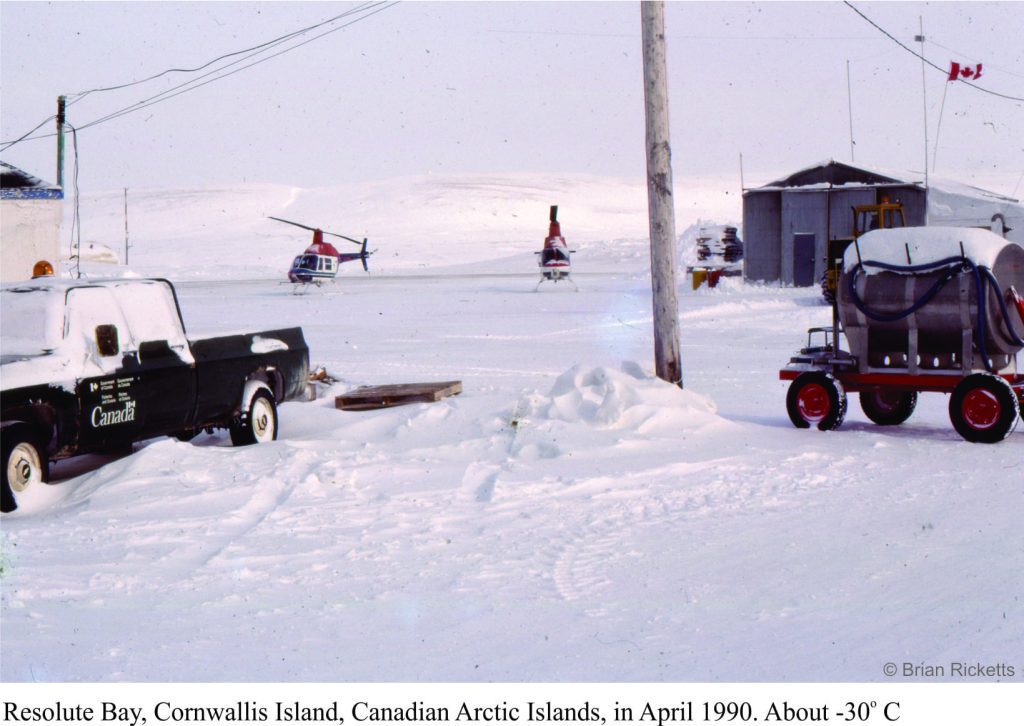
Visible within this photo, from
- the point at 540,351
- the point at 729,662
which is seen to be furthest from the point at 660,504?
the point at 540,351

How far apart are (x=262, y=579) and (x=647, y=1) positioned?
29.4ft

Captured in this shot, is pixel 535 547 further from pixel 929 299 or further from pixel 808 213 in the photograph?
pixel 808 213

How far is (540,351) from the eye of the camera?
73.0 feet

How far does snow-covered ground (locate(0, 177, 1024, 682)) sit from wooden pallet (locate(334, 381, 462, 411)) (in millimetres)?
482

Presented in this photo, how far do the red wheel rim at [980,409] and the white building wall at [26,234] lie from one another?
791 inches

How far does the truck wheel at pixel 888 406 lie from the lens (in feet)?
44.8

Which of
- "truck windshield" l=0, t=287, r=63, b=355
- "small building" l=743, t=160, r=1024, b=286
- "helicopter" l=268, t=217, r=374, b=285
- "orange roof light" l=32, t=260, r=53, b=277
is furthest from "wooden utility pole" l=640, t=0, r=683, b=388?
"helicopter" l=268, t=217, r=374, b=285

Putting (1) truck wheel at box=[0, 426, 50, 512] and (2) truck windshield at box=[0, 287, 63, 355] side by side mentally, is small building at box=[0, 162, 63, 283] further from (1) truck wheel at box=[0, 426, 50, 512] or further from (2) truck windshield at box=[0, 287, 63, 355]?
(1) truck wheel at box=[0, 426, 50, 512]

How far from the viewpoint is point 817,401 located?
13.1 m

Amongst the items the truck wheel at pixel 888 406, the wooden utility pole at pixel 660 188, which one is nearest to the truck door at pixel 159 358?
the wooden utility pole at pixel 660 188

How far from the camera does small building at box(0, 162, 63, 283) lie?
25938 millimetres

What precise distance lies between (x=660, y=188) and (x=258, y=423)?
5352mm

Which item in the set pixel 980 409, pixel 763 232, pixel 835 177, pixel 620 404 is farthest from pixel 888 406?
pixel 763 232
